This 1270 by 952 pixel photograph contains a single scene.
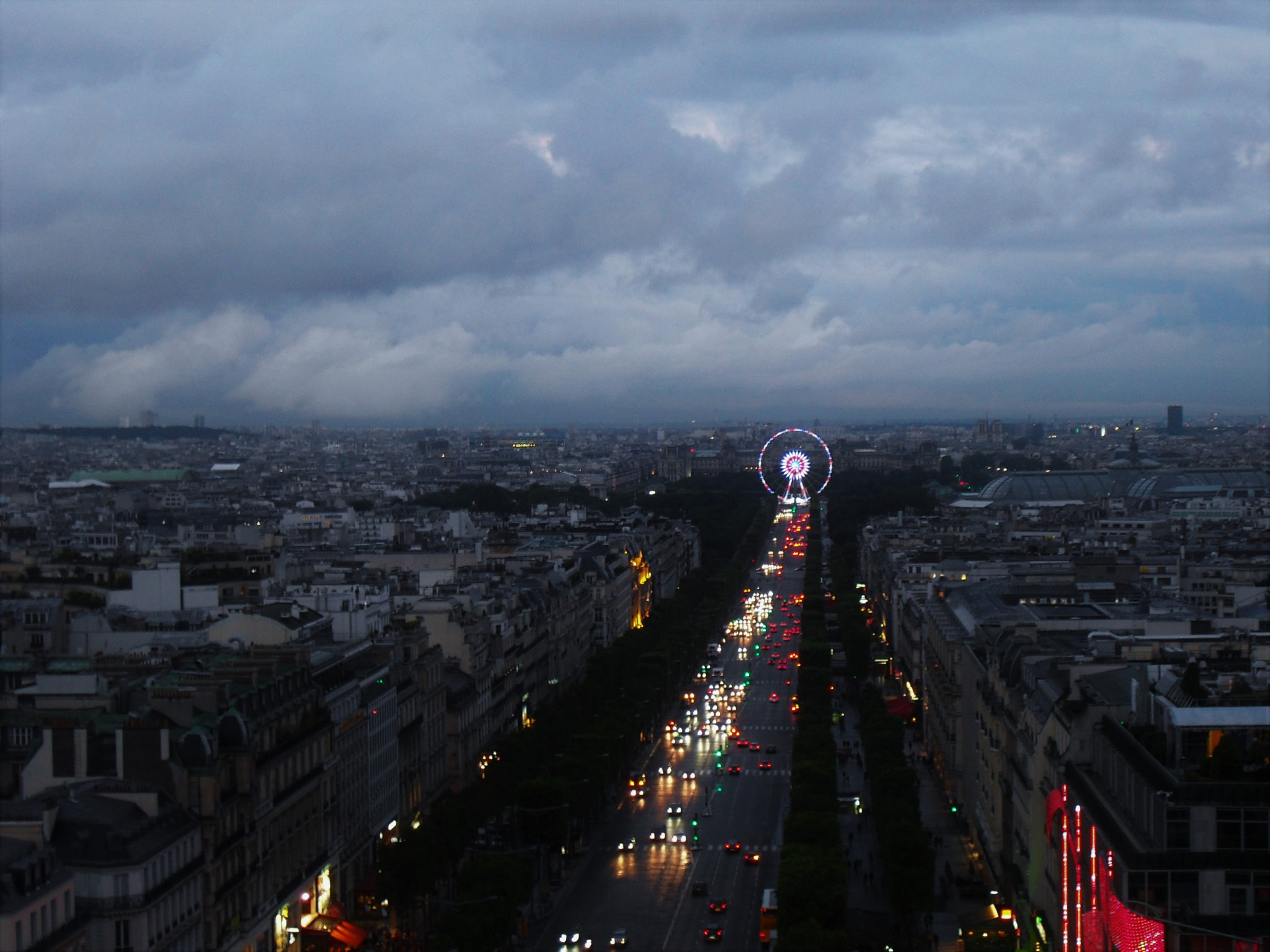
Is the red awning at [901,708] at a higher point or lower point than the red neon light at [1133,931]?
lower

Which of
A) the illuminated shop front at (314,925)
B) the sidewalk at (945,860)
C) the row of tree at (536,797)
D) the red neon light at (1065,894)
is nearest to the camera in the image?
the red neon light at (1065,894)

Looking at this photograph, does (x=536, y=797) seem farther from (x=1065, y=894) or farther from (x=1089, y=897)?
(x=1089, y=897)

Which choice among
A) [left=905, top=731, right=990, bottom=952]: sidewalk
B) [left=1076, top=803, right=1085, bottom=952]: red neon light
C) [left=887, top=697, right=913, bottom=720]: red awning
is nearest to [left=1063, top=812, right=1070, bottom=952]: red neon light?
[left=1076, top=803, right=1085, bottom=952]: red neon light

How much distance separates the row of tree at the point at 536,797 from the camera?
43438mm

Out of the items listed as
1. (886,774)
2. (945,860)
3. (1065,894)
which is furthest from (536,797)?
(1065,894)

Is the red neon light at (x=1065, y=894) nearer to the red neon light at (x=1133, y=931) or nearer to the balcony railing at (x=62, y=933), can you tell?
the red neon light at (x=1133, y=931)

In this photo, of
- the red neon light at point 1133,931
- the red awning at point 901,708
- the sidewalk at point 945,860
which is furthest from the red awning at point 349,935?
the red awning at point 901,708

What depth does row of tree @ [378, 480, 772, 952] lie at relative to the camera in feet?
143

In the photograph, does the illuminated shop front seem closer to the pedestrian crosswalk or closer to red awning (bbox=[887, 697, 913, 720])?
the pedestrian crosswalk

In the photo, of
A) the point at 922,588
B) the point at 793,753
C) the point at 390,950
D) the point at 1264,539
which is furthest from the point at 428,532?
the point at 390,950

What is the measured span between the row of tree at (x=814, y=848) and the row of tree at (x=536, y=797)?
6.76 meters

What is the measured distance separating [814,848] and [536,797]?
10.3m

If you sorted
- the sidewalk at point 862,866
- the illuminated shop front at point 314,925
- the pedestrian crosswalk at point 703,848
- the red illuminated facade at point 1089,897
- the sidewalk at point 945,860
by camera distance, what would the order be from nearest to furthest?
the red illuminated facade at point 1089,897
the illuminated shop front at point 314,925
the sidewalk at point 862,866
the sidewalk at point 945,860
the pedestrian crosswalk at point 703,848

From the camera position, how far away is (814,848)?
4700 cm
